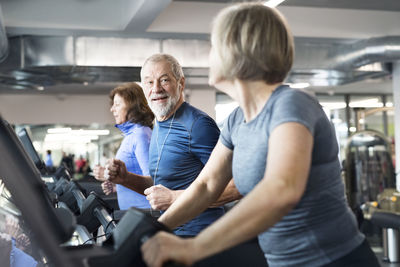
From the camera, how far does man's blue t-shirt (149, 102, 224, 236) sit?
6.51ft

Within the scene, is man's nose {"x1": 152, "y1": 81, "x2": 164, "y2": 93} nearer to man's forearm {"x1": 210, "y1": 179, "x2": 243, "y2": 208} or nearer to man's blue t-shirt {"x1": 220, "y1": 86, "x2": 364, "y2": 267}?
man's forearm {"x1": 210, "y1": 179, "x2": 243, "y2": 208}

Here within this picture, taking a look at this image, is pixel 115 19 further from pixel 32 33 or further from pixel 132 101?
pixel 132 101

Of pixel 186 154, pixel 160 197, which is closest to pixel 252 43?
pixel 160 197

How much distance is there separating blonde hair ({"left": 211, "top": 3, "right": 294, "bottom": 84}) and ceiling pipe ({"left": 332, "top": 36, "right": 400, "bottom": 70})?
22.9 ft

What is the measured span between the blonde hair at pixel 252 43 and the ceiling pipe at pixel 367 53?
6991 millimetres

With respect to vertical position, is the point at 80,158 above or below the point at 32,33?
below

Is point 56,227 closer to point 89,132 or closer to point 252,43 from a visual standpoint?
point 252,43

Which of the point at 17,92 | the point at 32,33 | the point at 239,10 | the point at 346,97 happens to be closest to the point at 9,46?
the point at 32,33

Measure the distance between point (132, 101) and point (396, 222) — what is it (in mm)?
1723

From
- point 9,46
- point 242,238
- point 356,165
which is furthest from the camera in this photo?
point 9,46

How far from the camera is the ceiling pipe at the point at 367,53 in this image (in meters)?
7.52

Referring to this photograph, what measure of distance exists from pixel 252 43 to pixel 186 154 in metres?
1.05

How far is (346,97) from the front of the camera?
13688 millimetres

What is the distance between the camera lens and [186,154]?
6.66ft
